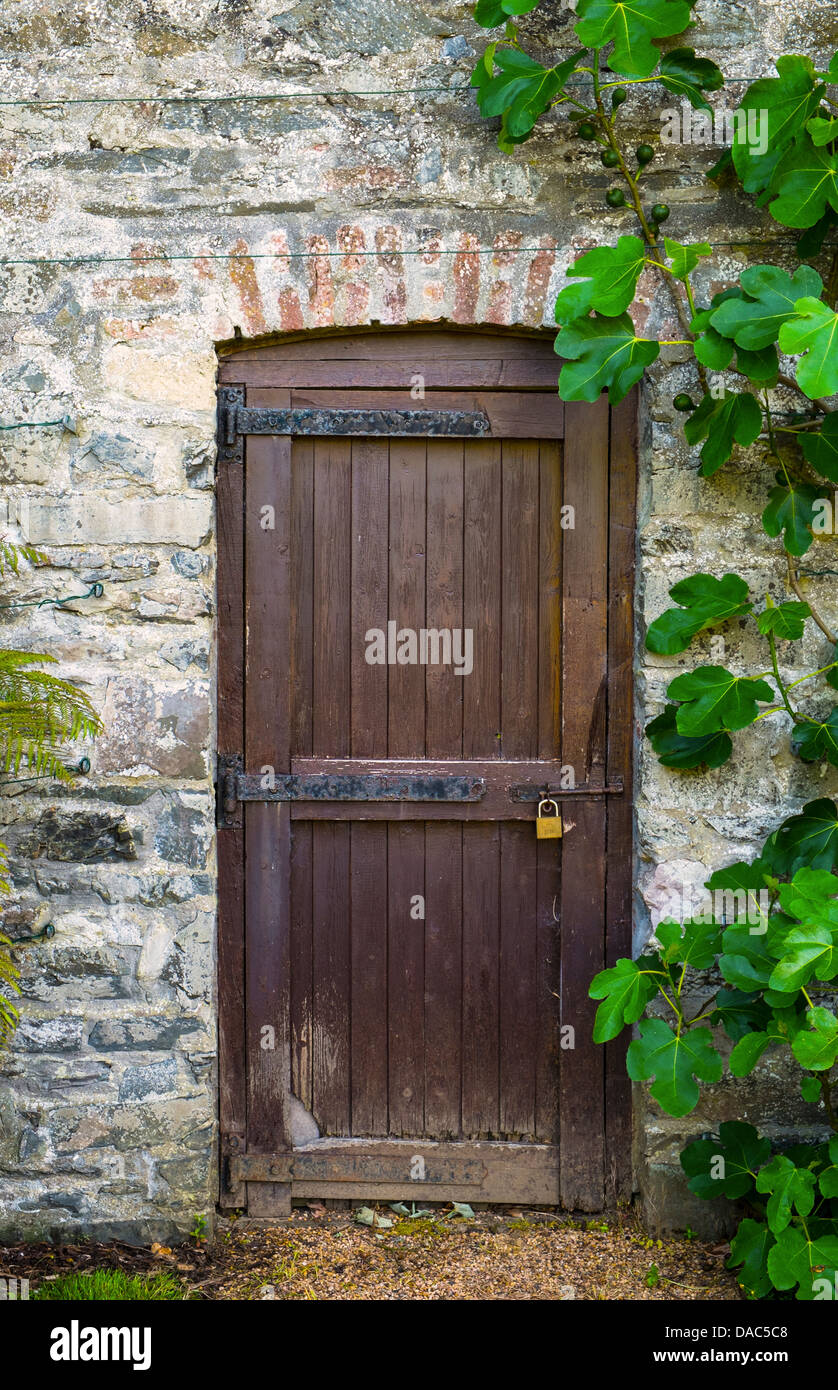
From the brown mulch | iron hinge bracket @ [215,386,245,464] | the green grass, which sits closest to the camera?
the green grass

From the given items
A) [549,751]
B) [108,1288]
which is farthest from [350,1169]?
[549,751]

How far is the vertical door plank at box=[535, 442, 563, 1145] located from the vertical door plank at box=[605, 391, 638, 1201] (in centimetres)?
14

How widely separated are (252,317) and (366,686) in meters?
1.01

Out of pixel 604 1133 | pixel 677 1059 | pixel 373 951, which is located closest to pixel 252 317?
pixel 373 951

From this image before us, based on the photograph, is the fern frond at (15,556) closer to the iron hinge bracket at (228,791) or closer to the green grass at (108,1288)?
the iron hinge bracket at (228,791)

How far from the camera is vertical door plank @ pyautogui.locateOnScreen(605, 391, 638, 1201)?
2.72 metres

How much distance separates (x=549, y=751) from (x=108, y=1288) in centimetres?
172

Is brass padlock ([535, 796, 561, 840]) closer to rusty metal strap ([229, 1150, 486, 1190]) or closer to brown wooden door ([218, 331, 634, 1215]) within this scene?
brown wooden door ([218, 331, 634, 1215])

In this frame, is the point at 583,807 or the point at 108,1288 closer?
the point at 108,1288

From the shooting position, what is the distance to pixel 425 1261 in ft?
8.57

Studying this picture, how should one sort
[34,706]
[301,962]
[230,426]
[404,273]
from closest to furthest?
[34,706]
[404,273]
[230,426]
[301,962]

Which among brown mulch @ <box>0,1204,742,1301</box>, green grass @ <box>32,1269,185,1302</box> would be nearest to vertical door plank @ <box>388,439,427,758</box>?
brown mulch @ <box>0,1204,742,1301</box>

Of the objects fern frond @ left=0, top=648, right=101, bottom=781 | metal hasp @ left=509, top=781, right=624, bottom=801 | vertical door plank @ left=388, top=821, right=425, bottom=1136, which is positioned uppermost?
fern frond @ left=0, top=648, right=101, bottom=781

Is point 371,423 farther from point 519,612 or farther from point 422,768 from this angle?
point 422,768
